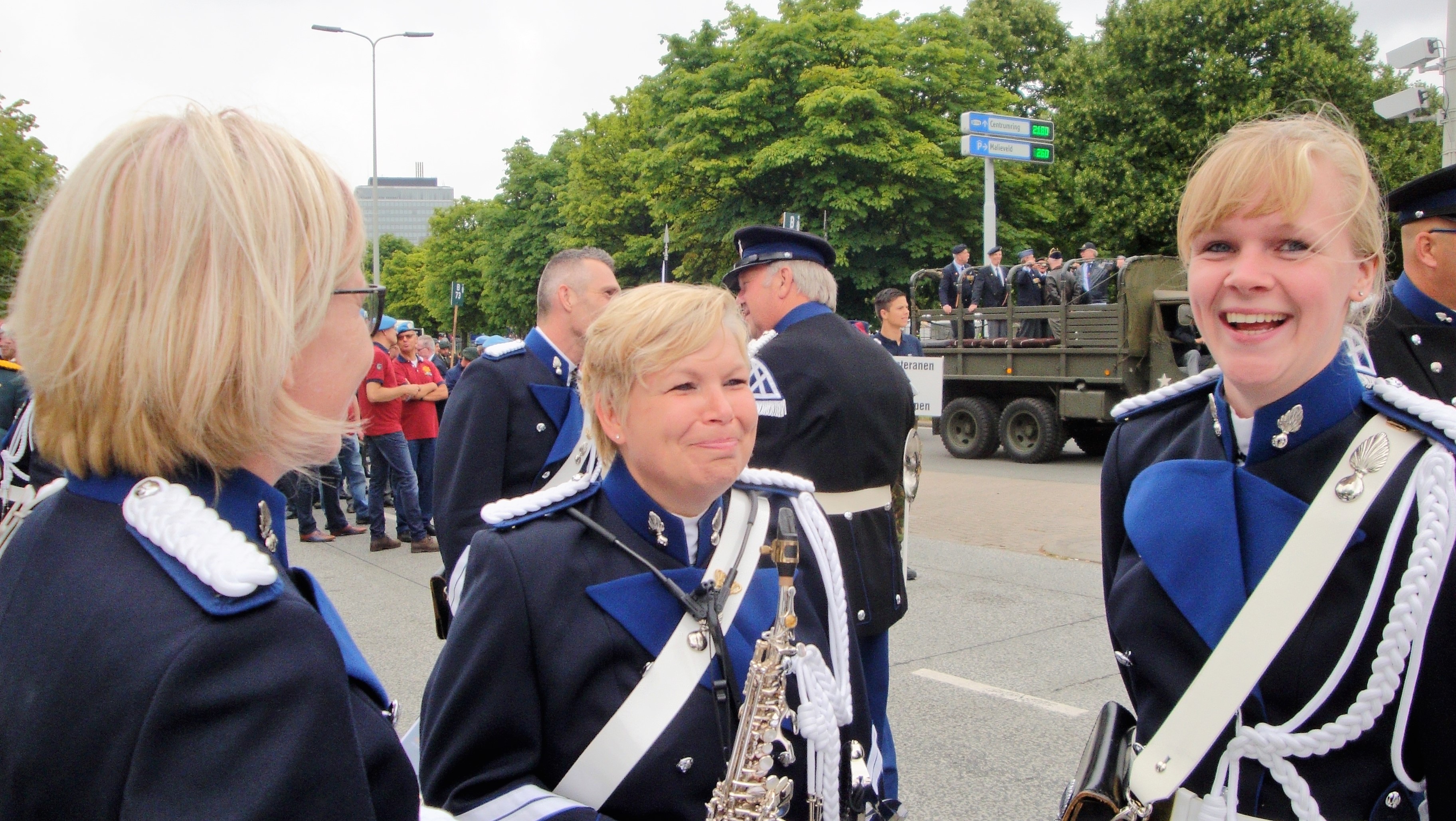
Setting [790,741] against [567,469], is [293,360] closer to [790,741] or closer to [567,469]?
[790,741]

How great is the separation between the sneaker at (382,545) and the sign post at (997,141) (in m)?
11.4

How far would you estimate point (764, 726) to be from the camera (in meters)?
1.72

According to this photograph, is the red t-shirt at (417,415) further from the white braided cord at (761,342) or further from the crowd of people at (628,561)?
the crowd of people at (628,561)

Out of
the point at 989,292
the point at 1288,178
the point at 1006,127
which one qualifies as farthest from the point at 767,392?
the point at 1006,127

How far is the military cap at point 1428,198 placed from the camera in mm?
3109

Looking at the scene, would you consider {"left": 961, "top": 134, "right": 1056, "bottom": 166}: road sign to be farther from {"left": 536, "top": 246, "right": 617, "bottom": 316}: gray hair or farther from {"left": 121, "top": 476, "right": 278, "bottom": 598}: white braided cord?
{"left": 121, "top": 476, "right": 278, "bottom": 598}: white braided cord

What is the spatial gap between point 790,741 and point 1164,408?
0.97 meters

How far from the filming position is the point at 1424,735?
1.59 meters

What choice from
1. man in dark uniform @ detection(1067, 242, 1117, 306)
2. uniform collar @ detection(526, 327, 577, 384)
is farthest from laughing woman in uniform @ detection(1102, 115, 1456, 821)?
man in dark uniform @ detection(1067, 242, 1117, 306)

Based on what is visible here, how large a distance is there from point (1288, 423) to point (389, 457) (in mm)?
8643

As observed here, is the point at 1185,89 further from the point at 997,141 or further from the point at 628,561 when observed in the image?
the point at 628,561

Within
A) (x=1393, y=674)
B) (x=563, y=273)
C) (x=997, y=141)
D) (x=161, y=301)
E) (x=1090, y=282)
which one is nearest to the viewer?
(x=161, y=301)

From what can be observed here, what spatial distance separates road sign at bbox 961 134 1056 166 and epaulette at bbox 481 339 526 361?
14956 mm

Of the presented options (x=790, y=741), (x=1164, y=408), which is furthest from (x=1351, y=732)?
(x=790, y=741)
